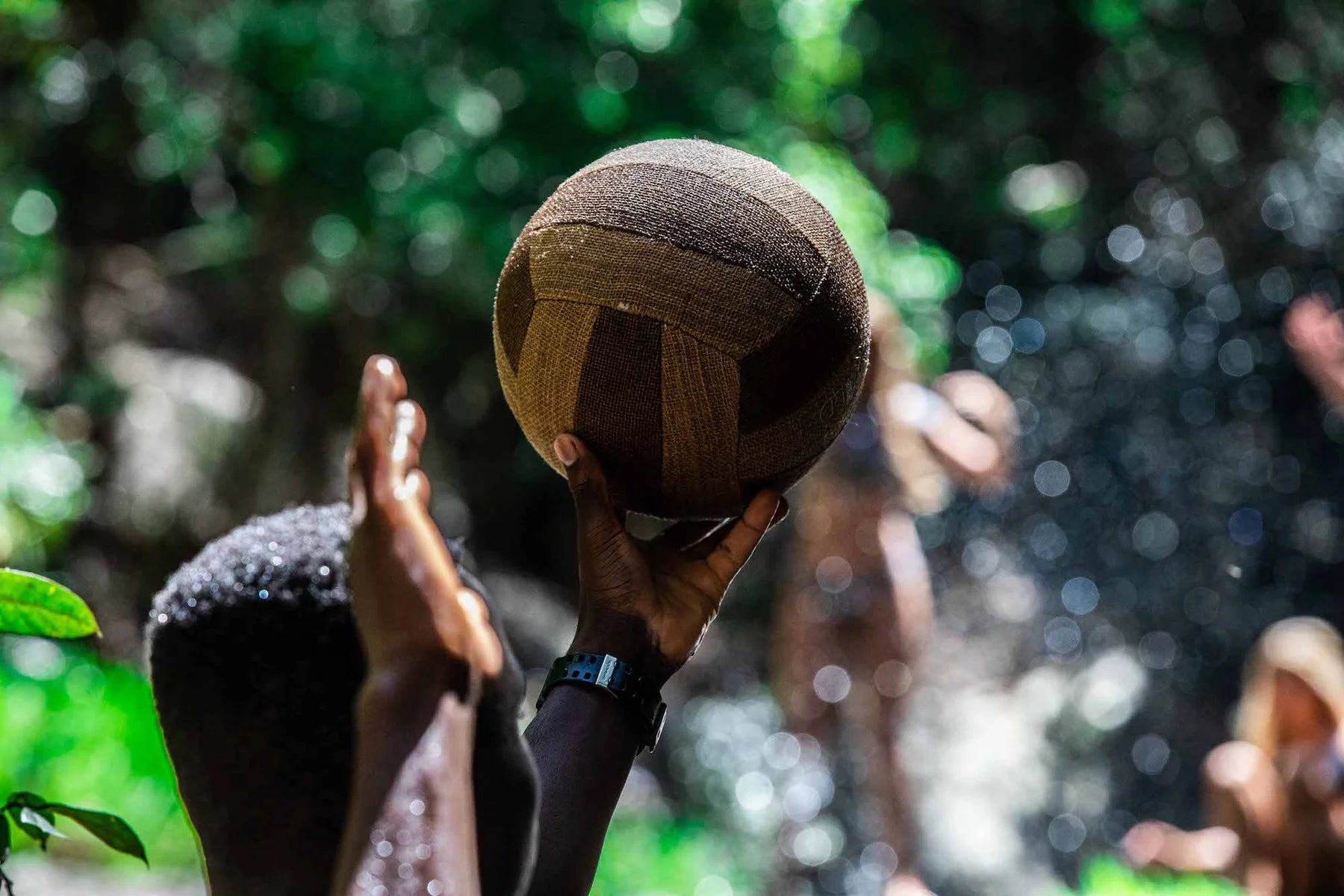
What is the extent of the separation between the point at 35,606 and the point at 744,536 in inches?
41.1

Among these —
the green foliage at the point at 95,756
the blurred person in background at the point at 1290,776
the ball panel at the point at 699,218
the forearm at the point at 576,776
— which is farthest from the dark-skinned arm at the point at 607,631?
the green foliage at the point at 95,756

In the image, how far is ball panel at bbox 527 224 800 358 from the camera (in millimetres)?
2201

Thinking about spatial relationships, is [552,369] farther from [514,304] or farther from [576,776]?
[576,776]

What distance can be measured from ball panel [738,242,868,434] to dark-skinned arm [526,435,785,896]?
15 centimetres

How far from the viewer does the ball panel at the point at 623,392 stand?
2.21 meters

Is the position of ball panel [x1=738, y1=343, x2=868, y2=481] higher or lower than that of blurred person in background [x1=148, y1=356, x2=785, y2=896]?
lower

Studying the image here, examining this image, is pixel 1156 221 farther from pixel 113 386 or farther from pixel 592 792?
pixel 592 792

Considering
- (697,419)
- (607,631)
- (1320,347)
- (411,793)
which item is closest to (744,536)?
(697,419)

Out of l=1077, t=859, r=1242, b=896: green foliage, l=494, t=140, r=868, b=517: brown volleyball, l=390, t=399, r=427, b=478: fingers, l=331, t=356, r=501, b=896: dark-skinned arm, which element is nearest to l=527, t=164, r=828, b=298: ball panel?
l=494, t=140, r=868, b=517: brown volleyball

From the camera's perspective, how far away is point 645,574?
212 centimetres

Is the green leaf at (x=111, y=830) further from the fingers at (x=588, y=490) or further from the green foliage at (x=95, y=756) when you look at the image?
the green foliage at (x=95, y=756)

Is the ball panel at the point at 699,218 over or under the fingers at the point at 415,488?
under

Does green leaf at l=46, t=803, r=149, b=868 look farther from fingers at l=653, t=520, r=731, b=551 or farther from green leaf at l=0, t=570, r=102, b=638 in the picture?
fingers at l=653, t=520, r=731, b=551

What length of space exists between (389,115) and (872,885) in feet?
14.3
